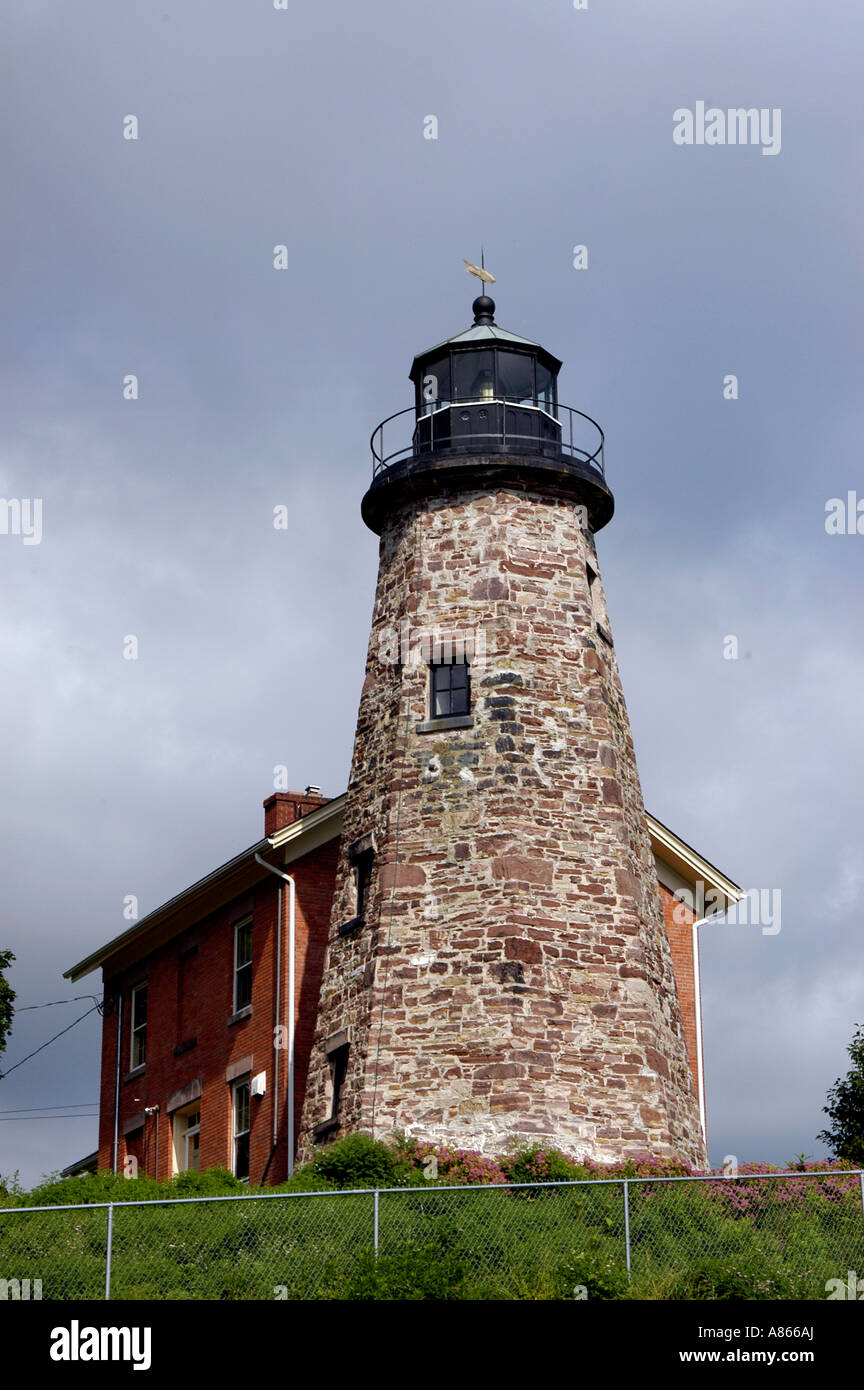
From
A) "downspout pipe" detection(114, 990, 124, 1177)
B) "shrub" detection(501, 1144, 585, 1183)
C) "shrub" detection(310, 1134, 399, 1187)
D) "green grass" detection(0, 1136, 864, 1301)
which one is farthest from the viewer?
"downspout pipe" detection(114, 990, 124, 1177)

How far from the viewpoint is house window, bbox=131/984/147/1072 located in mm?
40906

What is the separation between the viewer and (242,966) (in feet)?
119

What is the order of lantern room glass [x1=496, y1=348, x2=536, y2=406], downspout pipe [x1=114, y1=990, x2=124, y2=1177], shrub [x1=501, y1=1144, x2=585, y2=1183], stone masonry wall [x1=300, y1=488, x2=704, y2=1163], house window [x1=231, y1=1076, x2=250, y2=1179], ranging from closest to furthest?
shrub [x1=501, y1=1144, x2=585, y2=1183]
stone masonry wall [x1=300, y1=488, x2=704, y2=1163]
lantern room glass [x1=496, y1=348, x2=536, y2=406]
house window [x1=231, y1=1076, x2=250, y2=1179]
downspout pipe [x1=114, y1=990, x2=124, y2=1177]

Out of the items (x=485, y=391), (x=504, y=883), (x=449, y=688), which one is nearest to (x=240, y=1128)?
(x=504, y=883)

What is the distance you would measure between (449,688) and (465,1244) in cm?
1184

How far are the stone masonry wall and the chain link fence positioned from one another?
561 cm

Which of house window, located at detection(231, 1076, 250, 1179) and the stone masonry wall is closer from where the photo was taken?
the stone masonry wall

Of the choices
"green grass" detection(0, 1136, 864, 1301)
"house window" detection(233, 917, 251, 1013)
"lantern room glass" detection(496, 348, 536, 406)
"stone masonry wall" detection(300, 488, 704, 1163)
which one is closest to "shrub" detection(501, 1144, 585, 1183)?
"stone masonry wall" detection(300, 488, 704, 1163)

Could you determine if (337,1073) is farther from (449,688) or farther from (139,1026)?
(139,1026)

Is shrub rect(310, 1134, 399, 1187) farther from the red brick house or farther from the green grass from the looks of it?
the green grass

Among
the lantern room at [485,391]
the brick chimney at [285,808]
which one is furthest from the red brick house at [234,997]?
the lantern room at [485,391]
